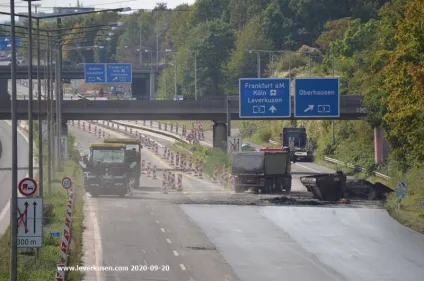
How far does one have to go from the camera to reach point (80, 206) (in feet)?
161

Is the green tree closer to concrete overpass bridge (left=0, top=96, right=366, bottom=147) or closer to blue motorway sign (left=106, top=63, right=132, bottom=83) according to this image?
concrete overpass bridge (left=0, top=96, right=366, bottom=147)

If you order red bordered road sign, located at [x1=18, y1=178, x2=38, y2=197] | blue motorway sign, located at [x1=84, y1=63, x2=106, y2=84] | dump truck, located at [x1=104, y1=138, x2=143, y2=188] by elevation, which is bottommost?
dump truck, located at [x1=104, y1=138, x2=143, y2=188]

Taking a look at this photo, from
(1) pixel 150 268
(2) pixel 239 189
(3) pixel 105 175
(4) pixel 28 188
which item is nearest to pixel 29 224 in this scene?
(4) pixel 28 188

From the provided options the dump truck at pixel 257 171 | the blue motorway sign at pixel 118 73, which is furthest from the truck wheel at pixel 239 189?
the blue motorway sign at pixel 118 73

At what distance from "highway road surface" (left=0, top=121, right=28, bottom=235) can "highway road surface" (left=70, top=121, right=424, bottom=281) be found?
12.7 feet

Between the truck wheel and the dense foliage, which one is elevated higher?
the dense foliage

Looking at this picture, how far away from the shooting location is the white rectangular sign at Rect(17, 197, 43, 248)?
24688 millimetres

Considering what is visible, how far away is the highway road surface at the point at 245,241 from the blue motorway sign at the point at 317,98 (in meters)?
13.0

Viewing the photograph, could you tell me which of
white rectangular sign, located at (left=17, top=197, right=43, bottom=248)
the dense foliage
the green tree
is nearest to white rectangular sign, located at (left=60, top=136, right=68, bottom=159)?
the dense foliage

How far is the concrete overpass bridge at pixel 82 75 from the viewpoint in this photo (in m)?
121

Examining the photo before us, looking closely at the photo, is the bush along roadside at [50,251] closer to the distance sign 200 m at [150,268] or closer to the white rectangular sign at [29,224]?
the white rectangular sign at [29,224]

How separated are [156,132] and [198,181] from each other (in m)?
55.1

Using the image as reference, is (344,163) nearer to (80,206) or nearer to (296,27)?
(80,206)

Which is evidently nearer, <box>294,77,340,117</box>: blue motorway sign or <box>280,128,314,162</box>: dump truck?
<box>294,77,340,117</box>: blue motorway sign
